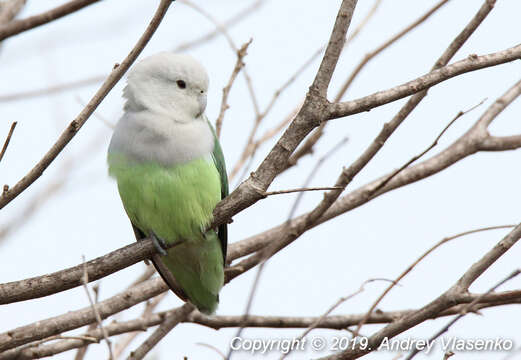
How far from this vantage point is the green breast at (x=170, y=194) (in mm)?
4188

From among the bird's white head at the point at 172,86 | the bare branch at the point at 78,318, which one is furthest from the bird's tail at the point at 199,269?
the bird's white head at the point at 172,86

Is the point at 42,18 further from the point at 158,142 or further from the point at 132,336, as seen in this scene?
the point at 132,336

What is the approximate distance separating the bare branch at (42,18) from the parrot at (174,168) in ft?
4.69

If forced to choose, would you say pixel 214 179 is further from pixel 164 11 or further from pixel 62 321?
pixel 164 11

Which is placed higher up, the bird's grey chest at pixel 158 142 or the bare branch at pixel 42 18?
the bird's grey chest at pixel 158 142

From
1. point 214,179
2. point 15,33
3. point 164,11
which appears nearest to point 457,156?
point 214,179

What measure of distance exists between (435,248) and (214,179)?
182 cm

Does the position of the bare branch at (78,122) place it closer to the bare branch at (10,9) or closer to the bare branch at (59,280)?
the bare branch at (59,280)

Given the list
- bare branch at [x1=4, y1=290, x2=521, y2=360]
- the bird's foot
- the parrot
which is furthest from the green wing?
bare branch at [x1=4, y1=290, x2=521, y2=360]

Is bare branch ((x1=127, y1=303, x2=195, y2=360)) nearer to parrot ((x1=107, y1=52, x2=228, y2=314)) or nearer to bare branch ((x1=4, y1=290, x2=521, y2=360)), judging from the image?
bare branch ((x1=4, y1=290, x2=521, y2=360))

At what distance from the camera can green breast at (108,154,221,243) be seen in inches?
165

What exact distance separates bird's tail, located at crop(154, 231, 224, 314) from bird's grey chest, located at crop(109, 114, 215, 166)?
61 cm

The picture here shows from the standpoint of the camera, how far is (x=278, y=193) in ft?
9.62

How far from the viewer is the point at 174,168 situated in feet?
13.9
